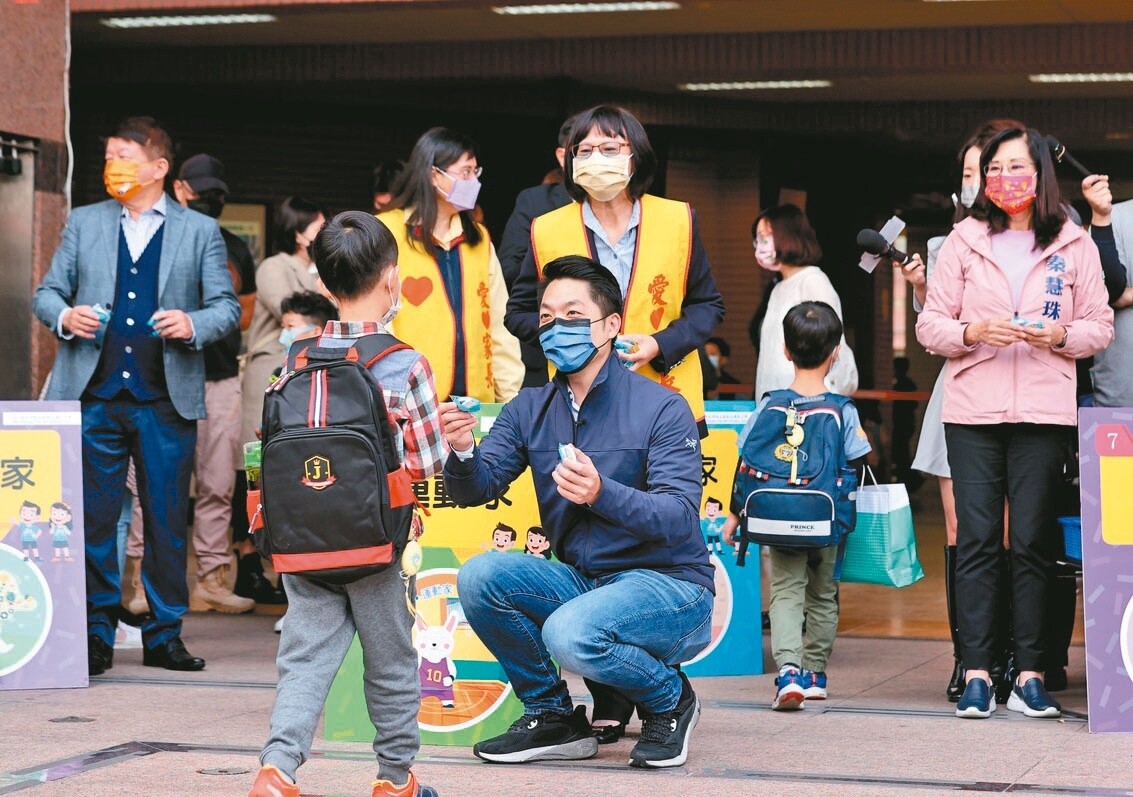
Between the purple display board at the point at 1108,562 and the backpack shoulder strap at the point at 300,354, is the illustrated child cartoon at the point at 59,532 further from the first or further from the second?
the purple display board at the point at 1108,562

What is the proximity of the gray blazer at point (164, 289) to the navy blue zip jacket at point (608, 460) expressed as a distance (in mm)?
1821

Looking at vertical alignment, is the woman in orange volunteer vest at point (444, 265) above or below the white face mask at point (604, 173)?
below

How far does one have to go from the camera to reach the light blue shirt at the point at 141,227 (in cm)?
591

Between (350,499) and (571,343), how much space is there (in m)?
0.88

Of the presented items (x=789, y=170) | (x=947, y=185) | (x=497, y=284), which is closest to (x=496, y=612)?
Result: (x=497, y=284)

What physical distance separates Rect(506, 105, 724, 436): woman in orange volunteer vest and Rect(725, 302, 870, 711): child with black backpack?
47 centimetres

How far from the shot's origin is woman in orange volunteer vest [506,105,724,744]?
4.95 metres

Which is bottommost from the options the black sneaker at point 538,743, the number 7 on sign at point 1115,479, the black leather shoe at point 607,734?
the black leather shoe at point 607,734

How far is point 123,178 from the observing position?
579cm

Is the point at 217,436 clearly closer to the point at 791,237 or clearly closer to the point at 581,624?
the point at 791,237

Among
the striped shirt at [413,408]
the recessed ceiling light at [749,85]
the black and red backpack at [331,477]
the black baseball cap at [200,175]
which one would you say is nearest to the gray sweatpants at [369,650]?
the black and red backpack at [331,477]

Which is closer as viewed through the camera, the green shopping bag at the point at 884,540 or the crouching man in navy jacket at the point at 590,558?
the crouching man in navy jacket at the point at 590,558

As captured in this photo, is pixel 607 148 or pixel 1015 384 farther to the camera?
pixel 1015 384

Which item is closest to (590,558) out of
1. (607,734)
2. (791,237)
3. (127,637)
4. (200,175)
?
(607,734)
